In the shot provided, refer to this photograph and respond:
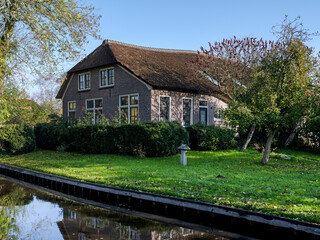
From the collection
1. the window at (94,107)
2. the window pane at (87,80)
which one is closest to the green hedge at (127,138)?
the window at (94,107)

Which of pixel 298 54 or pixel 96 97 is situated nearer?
pixel 298 54

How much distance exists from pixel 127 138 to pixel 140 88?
247 inches

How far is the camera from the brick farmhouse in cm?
2308

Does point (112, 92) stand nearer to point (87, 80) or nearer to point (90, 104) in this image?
point (90, 104)

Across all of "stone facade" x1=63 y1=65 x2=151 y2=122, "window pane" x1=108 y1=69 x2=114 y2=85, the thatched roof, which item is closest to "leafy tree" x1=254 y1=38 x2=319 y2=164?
the thatched roof

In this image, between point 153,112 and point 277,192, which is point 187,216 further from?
point 153,112

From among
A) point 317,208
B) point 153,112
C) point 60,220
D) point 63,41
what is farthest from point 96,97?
point 317,208

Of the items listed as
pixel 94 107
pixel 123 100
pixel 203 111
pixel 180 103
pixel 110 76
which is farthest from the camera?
pixel 94 107

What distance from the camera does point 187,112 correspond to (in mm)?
24953

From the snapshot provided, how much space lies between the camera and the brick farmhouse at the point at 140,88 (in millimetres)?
23075

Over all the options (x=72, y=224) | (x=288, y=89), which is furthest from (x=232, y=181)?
(x=288, y=89)

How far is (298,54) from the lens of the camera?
14453 millimetres

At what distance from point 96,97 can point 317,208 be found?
2170 centimetres

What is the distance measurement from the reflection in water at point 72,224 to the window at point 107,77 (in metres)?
17.0
